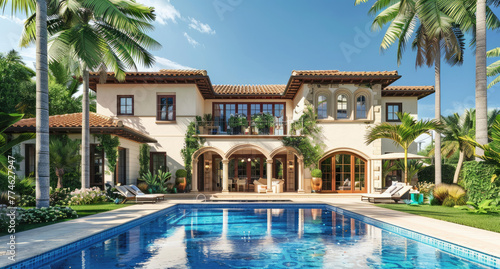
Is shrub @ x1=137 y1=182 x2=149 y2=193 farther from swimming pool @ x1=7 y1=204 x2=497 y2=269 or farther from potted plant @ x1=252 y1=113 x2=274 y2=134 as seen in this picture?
potted plant @ x1=252 y1=113 x2=274 y2=134

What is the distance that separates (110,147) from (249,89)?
996 centimetres

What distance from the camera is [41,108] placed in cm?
873

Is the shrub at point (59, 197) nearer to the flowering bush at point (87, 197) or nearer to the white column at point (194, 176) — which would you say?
the flowering bush at point (87, 197)

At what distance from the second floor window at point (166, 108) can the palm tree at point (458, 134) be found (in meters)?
15.2

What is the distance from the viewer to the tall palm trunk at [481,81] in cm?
1136

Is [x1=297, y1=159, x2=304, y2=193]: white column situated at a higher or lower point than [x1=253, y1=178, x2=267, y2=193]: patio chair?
higher

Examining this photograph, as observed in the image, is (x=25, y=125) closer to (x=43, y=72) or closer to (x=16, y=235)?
(x=43, y=72)

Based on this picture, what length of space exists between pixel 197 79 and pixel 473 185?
1335 cm

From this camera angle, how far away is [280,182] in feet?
58.3

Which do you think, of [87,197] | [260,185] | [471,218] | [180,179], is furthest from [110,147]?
[471,218]

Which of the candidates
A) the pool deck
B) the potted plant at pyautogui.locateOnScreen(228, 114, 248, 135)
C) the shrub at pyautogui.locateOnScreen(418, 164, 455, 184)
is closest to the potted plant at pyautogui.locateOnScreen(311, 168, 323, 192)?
the potted plant at pyautogui.locateOnScreen(228, 114, 248, 135)

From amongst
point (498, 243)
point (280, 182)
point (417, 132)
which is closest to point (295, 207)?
point (280, 182)

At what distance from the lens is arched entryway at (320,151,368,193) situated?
17.9m

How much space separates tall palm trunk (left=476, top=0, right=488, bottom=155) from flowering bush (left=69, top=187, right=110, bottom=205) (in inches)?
576
